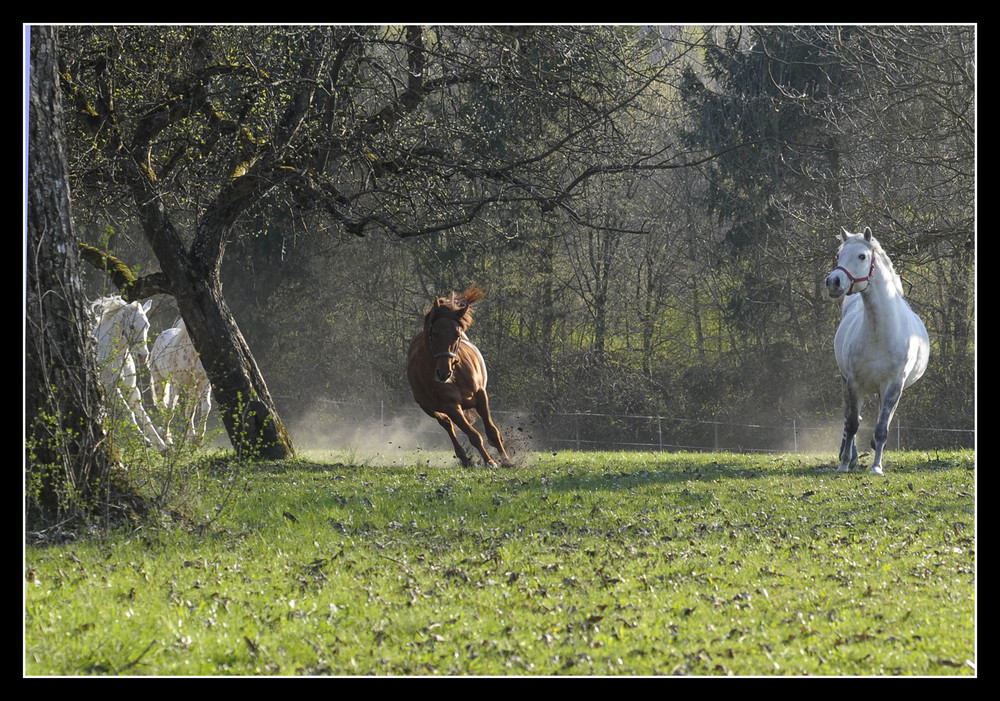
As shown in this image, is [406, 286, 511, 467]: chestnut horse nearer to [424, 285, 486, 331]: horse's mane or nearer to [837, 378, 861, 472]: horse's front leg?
[424, 285, 486, 331]: horse's mane

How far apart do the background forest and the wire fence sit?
0.30 m

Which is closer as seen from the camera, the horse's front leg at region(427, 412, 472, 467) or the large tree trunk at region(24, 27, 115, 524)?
the large tree trunk at region(24, 27, 115, 524)

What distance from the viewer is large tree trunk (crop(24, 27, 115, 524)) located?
7910mm

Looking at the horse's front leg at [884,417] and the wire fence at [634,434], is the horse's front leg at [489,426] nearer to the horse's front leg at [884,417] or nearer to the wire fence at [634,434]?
the horse's front leg at [884,417]

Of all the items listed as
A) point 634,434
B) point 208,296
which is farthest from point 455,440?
point 634,434

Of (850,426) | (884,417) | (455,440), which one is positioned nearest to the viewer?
(884,417)

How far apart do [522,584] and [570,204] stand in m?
21.2

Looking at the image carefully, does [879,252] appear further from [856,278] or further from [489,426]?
[489,426]

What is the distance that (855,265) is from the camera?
12.4 metres

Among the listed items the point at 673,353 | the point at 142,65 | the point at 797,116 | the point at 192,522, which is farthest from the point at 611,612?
the point at 673,353

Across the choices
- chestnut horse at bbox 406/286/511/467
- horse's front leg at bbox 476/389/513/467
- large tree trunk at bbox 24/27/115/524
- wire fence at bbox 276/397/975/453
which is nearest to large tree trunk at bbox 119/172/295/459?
chestnut horse at bbox 406/286/511/467

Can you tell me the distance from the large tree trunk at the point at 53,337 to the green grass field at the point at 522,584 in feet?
2.17

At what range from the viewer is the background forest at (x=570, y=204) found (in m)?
13.2

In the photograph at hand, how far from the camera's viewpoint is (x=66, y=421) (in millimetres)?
8086
